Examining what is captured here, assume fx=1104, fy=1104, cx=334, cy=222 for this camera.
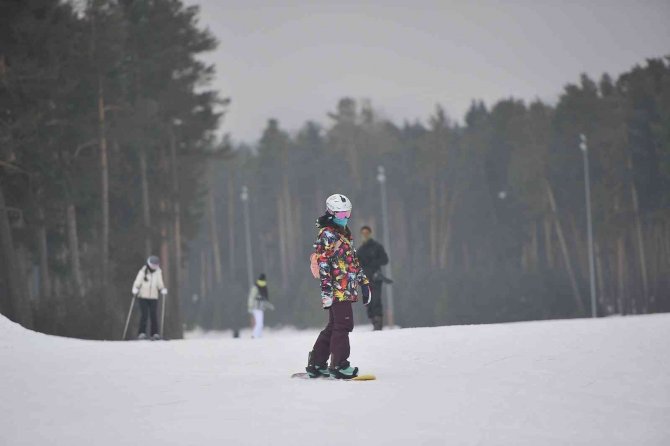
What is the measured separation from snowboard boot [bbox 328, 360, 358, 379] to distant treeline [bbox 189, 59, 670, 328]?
173 feet

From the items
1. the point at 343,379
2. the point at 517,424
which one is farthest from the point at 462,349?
the point at 517,424

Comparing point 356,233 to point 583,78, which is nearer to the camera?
point 583,78

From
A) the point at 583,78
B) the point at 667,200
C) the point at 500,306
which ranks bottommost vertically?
the point at 500,306

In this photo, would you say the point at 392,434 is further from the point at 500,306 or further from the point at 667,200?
the point at 667,200

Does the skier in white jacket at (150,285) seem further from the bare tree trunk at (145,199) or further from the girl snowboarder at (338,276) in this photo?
the bare tree trunk at (145,199)

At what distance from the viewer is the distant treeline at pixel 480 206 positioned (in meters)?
70.9

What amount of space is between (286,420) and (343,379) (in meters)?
2.49

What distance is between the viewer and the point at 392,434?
28.4 feet

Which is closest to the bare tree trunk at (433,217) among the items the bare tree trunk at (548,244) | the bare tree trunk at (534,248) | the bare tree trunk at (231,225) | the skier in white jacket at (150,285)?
the bare tree trunk at (534,248)

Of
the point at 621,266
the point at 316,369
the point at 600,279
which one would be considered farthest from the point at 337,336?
the point at 621,266

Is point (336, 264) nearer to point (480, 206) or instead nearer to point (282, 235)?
point (480, 206)

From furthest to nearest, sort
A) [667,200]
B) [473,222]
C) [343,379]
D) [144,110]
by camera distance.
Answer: [473,222], [667,200], [144,110], [343,379]

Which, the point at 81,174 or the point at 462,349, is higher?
the point at 81,174

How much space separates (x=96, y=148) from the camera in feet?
147
